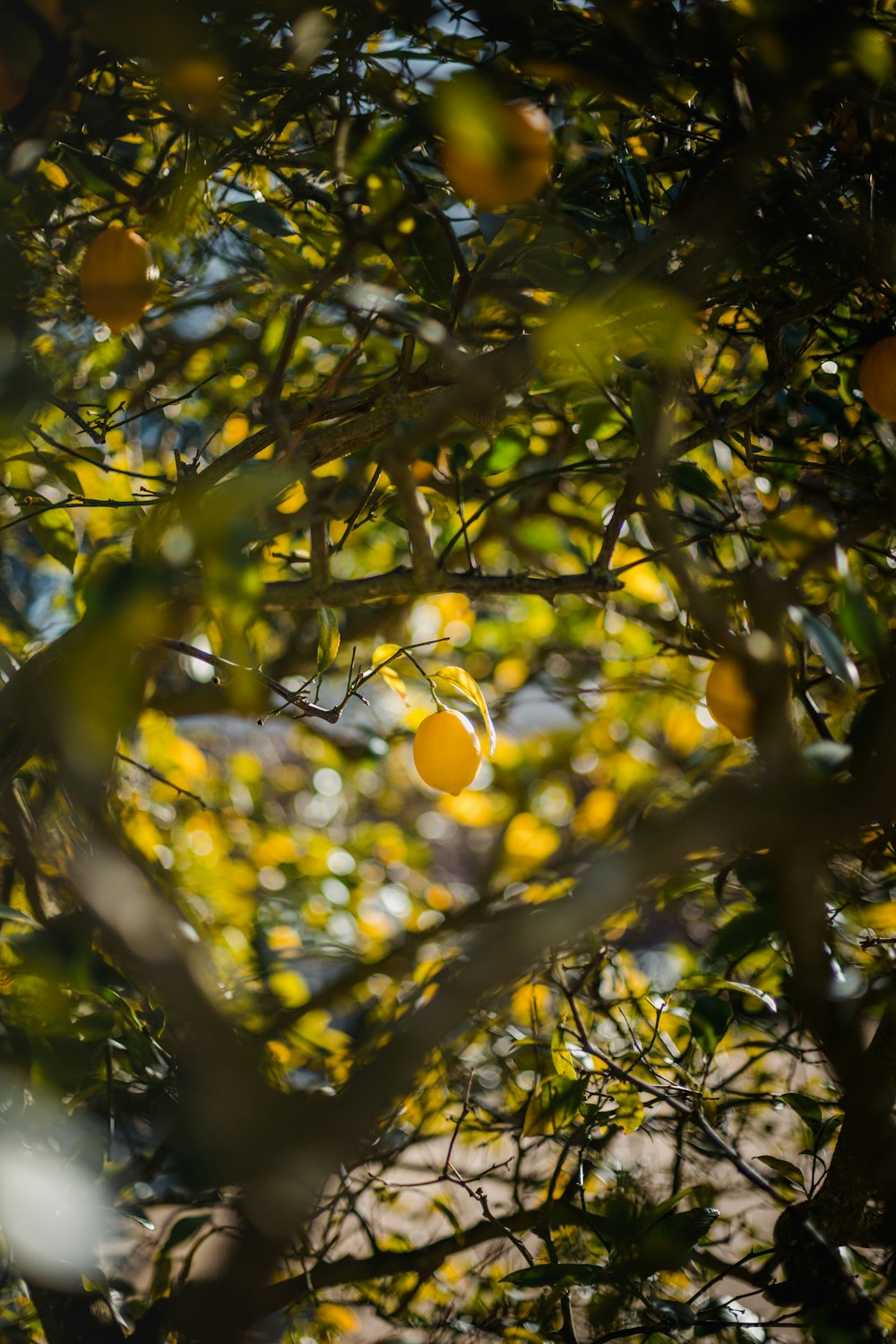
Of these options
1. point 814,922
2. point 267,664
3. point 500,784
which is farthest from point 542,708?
point 814,922

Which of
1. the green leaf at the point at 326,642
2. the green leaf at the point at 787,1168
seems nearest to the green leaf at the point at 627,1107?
the green leaf at the point at 787,1168

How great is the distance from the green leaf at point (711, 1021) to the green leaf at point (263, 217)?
0.69 meters

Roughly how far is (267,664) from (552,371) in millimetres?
995

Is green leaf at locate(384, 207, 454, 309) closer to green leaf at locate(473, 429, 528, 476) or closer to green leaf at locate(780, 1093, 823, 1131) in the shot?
green leaf at locate(473, 429, 528, 476)

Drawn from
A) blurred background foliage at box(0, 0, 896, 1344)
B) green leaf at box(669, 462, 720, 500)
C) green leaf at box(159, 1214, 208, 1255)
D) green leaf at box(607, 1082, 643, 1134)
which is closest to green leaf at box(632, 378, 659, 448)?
blurred background foliage at box(0, 0, 896, 1344)

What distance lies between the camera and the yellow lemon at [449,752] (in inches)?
28.1

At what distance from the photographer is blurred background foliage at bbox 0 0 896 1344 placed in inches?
16.2

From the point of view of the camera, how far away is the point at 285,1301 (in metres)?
0.81

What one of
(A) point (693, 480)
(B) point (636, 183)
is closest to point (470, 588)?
(A) point (693, 480)

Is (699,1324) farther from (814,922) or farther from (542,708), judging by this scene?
(542,708)

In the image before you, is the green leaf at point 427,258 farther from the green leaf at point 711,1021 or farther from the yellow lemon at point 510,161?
the green leaf at point 711,1021

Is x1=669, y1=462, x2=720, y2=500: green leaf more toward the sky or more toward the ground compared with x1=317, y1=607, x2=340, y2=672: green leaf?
more toward the sky

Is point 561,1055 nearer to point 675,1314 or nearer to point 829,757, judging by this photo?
point 675,1314

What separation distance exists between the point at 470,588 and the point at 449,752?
14 centimetres
